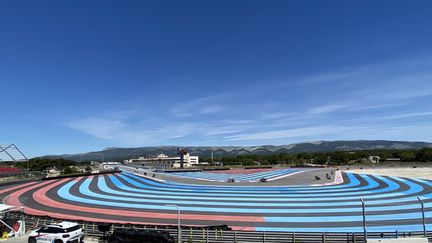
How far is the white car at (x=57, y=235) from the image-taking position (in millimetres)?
20828

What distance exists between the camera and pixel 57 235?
21.0 m

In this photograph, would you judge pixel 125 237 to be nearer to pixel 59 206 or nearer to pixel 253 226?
pixel 253 226

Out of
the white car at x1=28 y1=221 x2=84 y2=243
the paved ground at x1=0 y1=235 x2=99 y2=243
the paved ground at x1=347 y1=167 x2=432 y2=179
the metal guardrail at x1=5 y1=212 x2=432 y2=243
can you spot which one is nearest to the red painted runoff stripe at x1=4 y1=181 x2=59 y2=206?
the paved ground at x1=0 y1=235 x2=99 y2=243

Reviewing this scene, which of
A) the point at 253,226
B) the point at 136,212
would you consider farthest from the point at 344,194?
the point at 136,212

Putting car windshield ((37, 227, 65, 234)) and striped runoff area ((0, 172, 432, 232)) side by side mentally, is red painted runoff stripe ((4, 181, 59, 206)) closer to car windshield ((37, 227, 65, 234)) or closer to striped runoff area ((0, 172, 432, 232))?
striped runoff area ((0, 172, 432, 232))

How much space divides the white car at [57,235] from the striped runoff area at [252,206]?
9.94m

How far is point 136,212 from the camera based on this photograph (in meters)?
36.6

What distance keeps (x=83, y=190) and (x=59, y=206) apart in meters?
15.0

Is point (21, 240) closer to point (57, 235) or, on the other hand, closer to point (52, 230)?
point (52, 230)

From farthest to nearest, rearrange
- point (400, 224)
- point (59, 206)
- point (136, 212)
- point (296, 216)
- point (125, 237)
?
point (59, 206) → point (136, 212) → point (296, 216) → point (400, 224) → point (125, 237)

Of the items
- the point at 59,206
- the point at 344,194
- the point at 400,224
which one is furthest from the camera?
the point at 344,194

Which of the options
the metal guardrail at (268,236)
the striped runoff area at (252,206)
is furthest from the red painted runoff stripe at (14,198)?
the metal guardrail at (268,236)

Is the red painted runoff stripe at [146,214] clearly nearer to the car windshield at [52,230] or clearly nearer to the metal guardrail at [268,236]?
the metal guardrail at [268,236]

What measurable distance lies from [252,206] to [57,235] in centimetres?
2233
